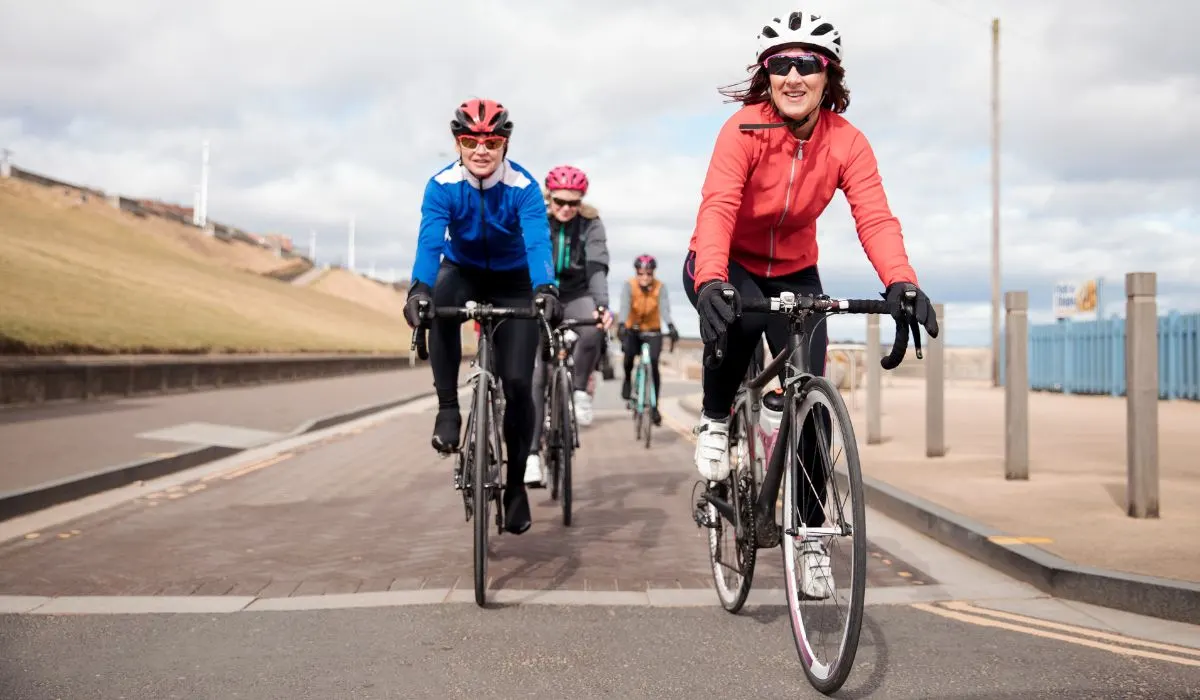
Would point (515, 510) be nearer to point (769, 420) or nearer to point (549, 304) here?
point (549, 304)

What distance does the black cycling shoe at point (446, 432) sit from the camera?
19.1 feet

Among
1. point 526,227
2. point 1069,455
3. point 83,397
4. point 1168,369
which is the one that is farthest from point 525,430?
point 1168,369

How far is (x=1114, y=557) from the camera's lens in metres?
5.63

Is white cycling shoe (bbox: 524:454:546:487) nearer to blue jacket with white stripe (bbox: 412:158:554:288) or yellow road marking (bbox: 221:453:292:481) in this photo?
blue jacket with white stripe (bbox: 412:158:554:288)

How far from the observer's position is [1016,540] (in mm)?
6012

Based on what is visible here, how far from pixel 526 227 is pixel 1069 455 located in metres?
6.90

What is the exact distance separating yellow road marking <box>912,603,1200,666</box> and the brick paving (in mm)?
579

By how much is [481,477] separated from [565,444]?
2526mm

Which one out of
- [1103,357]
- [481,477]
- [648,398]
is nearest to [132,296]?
[648,398]

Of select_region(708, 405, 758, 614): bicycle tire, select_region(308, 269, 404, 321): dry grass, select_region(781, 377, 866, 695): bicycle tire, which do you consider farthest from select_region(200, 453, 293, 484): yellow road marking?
select_region(308, 269, 404, 321): dry grass

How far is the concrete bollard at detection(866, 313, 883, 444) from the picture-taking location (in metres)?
11.9

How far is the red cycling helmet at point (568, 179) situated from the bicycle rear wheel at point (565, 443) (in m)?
1.41

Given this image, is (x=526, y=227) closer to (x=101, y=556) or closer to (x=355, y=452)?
(x=101, y=556)

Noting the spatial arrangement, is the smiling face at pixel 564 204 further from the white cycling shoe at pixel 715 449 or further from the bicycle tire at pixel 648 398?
the bicycle tire at pixel 648 398
